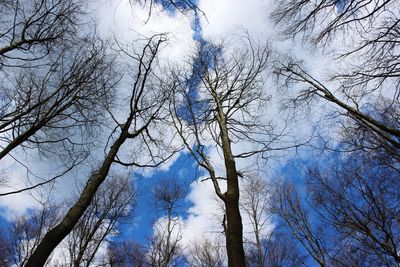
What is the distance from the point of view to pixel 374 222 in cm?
840

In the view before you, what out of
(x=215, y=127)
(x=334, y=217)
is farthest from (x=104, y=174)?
(x=334, y=217)

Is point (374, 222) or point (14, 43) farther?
point (374, 222)

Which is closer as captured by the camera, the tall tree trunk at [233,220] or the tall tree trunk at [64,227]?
the tall tree trunk at [64,227]

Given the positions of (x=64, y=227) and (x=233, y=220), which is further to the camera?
(x=233, y=220)

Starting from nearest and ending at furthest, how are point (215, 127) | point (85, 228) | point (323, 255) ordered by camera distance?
point (215, 127) → point (323, 255) → point (85, 228)

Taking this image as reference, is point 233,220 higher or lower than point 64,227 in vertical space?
higher

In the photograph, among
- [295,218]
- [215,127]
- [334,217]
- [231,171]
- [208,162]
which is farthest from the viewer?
[295,218]

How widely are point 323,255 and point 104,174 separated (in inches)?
363

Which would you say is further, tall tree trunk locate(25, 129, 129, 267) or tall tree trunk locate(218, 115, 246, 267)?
tall tree trunk locate(218, 115, 246, 267)

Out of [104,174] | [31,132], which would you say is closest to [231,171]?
[104,174]

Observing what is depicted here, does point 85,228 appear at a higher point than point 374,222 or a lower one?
higher

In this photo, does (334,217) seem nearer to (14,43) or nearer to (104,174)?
(104,174)

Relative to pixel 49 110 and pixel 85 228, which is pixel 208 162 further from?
pixel 85 228

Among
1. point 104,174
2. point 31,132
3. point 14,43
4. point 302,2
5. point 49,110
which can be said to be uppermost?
point 302,2
